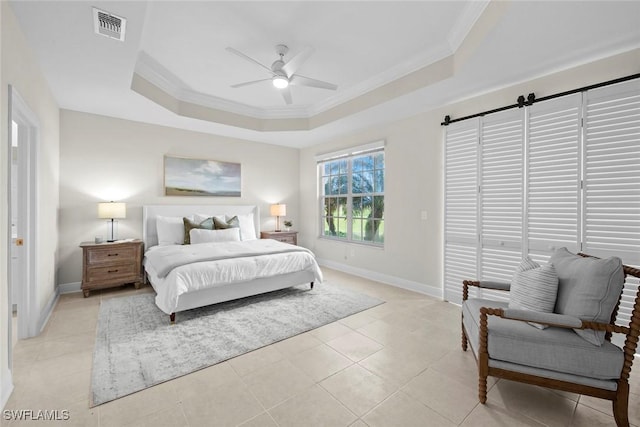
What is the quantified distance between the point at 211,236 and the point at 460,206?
3656 millimetres

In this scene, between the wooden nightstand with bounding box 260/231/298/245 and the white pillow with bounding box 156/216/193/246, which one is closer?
the white pillow with bounding box 156/216/193/246

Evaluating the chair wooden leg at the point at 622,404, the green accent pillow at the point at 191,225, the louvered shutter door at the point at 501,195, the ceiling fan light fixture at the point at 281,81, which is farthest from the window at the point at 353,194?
the chair wooden leg at the point at 622,404

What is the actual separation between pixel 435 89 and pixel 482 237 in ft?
6.08

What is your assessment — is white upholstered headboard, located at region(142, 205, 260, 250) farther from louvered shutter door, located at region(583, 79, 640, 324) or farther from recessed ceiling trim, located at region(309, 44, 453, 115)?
louvered shutter door, located at region(583, 79, 640, 324)

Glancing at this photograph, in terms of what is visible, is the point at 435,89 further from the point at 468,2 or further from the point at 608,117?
the point at 608,117

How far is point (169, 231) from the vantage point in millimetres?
4484

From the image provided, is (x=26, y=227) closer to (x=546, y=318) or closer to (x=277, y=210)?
(x=277, y=210)

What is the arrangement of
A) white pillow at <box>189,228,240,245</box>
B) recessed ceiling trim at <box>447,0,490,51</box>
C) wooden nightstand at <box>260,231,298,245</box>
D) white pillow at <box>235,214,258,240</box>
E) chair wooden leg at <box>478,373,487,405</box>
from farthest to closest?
wooden nightstand at <box>260,231,298,245</box>, white pillow at <box>235,214,258,240</box>, white pillow at <box>189,228,240,245</box>, recessed ceiling trim at <box>447,0,490,51</box>, chair wooden leg at <box>478,373,487,405</box>

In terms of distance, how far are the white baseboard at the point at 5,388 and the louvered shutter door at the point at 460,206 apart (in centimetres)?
417

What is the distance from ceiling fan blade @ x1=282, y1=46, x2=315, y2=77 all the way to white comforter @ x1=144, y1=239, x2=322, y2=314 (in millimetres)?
2206

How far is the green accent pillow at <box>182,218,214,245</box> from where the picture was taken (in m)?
4.45


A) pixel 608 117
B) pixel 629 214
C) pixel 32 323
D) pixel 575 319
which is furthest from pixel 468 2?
pixel 32 323

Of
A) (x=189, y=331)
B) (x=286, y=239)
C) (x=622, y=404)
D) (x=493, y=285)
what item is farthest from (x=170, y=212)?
(x=622, y=404)

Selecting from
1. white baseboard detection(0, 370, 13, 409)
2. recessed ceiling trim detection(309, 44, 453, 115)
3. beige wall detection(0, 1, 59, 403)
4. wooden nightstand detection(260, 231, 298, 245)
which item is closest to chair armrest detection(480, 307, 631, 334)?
recessed ceiling trim detection(309, 44, 453, 115)
